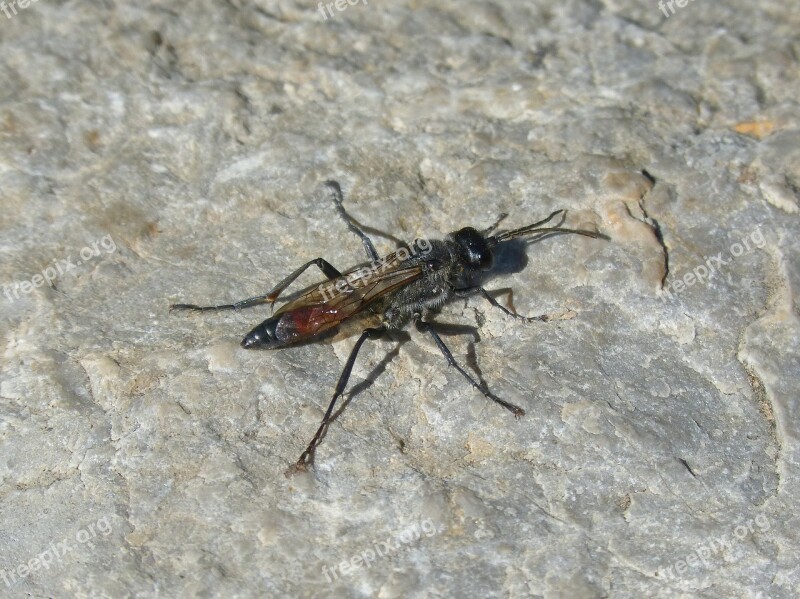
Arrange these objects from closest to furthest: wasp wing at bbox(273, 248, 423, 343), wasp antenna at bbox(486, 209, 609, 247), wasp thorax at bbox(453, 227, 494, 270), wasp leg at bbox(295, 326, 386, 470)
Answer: wasp leg at bbox(295, 326, 386, 470) < wasp wing at bbox(273, 248, 423, 343) < wasp thorax at bbox(453, 227, 494, 270) < wasp antenna at bbox(486, 209, 609, 247)

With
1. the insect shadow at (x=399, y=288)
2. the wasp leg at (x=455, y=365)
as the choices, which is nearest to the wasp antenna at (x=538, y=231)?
the insect shadow at (x=399, y=288)

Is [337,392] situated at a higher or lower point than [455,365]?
lower

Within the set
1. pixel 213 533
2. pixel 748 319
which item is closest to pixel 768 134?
pixel 748 319

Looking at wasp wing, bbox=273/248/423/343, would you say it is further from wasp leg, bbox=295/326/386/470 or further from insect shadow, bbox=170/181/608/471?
wasp leg, bbox=295/326/386/470

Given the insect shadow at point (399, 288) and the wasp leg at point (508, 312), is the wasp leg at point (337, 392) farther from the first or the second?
the wasp leg at point (508, 312)

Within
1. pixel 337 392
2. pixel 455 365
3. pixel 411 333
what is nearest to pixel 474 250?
pixel 411 333

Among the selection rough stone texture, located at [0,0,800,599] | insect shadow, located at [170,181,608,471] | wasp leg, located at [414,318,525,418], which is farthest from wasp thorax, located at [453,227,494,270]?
wasp leg, located at [414,318,525,418]

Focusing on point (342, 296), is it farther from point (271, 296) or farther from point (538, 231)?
point (538, 231)

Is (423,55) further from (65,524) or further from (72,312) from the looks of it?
(65,524)
